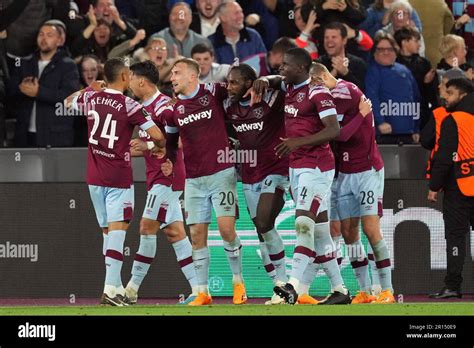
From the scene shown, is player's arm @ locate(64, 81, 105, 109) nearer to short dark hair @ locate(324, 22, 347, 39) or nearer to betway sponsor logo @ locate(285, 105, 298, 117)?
betway sponsor logo @ locate(285, 105, 298, 117)

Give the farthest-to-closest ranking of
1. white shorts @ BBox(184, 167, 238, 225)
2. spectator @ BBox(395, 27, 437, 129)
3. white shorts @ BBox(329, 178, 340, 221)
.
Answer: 1. spectator @ BBox(395, 27, 437, 129)
2. white shorts @ BBox(329, 178, 340, 221)
3. white shorts @ BBox(184, 167, 238, 225)

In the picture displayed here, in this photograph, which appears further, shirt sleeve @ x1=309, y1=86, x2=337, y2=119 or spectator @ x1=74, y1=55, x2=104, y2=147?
spectator @ x1=74, y1=55, x2=104, y2=147

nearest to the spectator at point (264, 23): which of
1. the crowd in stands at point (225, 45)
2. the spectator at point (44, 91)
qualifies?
the crowd in stands at point (225, 45)

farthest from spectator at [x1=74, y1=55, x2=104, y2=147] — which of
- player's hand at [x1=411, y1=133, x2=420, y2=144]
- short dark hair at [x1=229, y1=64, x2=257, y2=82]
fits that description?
player's hand at [x1=411, y1=133, x2=420, y2=144]

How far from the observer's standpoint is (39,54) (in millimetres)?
15883

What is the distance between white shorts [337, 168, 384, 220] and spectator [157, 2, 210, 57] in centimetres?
379

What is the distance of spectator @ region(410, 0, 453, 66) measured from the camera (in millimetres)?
16781

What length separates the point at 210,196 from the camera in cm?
1299

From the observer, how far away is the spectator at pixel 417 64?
16.0 meters

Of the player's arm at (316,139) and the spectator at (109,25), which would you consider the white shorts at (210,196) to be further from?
the spectator at (109,25)

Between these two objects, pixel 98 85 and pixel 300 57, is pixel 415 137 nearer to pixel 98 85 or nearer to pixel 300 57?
pixel 300 57

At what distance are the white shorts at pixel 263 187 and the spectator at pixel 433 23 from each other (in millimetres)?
4533

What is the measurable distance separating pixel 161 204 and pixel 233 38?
372 centimetres
